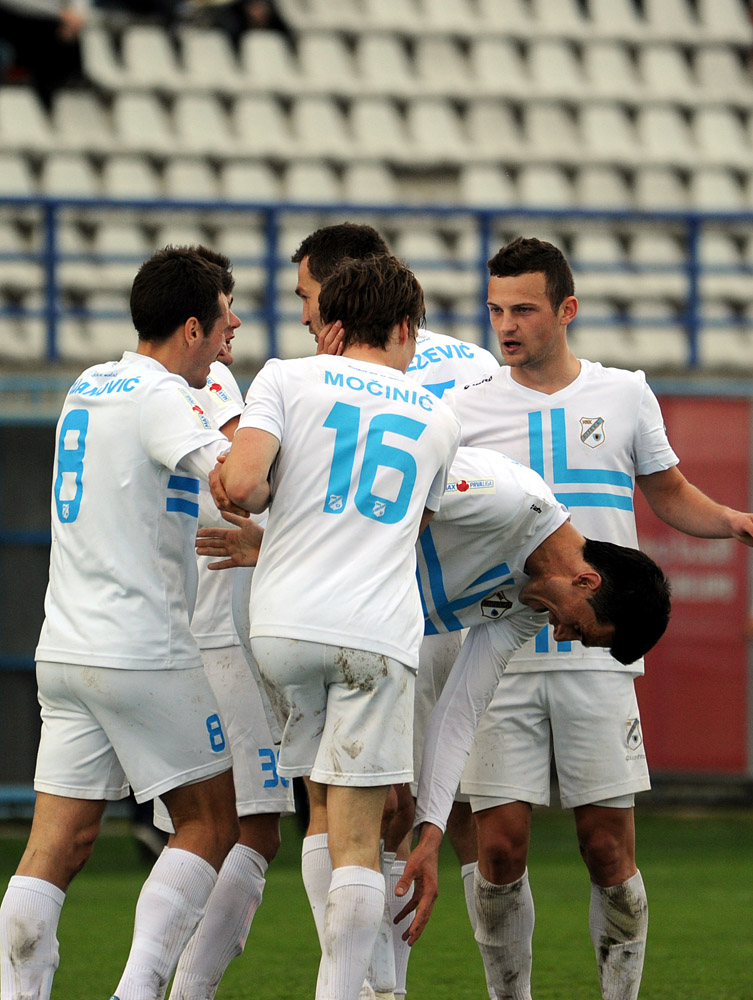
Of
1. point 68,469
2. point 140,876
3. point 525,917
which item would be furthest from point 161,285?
point 140,876

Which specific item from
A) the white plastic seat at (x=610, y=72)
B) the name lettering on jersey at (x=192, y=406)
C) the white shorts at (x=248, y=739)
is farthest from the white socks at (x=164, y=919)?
the white plastic seat at (x=610, y=72)

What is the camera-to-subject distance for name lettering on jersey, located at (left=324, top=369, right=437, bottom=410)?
11.4 feet

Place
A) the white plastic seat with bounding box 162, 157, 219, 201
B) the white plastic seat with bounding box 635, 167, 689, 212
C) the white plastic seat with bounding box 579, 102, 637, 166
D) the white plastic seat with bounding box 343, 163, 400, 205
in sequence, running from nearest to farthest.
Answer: the white plastic seat with bounding box 162, 157, 219, 201 → the white plastic seat with bounding box 343, 163, 400, 205 → the white plastic seat with bounding box 635, 167, 689, 212 → the white plastic seat with bounding box 579, 102, 637, 166

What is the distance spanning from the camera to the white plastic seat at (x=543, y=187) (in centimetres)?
1280

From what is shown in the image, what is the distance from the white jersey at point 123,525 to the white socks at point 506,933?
1.13m

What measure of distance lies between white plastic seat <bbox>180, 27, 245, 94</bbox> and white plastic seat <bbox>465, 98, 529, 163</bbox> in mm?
1997

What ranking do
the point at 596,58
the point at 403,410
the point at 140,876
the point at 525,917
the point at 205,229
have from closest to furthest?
1. the point at 403,410
2. the point at 525,917
3. the point at 140,876
4. the point at 205,229
5. the point at 596,58

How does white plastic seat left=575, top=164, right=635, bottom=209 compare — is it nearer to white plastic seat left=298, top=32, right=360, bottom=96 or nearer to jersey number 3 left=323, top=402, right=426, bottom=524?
white plastic seat left=298, top=32, right=360, bottom=96

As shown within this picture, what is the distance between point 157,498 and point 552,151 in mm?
10254

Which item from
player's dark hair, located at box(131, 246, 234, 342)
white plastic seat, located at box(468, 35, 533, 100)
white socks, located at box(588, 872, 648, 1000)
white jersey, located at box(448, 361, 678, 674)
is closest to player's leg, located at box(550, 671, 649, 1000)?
white socks, located at box(588, 872, 648, 1000)

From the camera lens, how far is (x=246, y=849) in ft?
14.1

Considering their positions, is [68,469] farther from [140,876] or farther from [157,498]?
[140,876]

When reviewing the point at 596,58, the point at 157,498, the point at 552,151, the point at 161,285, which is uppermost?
the point at 596,58

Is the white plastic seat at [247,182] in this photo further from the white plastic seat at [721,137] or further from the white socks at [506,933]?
the white socks at [506,933]
